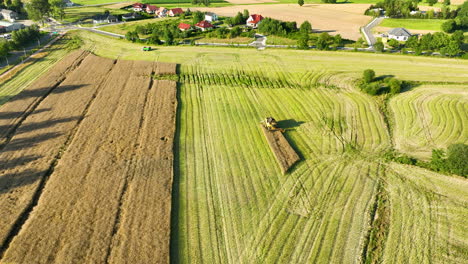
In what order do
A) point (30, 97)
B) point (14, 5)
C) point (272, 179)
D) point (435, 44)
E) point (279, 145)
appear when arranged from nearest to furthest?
point (272, 179) < point (279, 145) < point (30, 97) < point (435, 44) < point (14, 5)

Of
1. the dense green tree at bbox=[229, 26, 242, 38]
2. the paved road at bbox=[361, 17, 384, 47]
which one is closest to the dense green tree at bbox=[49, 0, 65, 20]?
the dense green tree at bbox=[229, 26, 242, 38]

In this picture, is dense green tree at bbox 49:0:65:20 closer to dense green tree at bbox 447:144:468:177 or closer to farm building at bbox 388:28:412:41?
farm building at bbox 388:28:412:41

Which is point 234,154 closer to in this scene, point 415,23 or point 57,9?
point 415,23

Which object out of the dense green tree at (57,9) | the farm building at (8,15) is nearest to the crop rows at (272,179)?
the dense green tree at (57,9)

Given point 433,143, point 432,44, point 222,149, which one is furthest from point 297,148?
point 432,44

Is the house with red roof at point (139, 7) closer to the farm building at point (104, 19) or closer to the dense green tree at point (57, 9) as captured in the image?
the farm building at point (104, 19)

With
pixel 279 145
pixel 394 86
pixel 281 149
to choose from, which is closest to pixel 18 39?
pixel 279 145
